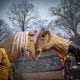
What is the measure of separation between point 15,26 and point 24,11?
0.43 feet

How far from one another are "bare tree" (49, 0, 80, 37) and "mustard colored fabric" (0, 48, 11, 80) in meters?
0.46

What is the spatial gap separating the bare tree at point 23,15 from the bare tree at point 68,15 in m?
0.14

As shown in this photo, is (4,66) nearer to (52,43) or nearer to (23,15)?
(52,43)

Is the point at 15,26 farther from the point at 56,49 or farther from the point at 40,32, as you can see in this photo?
the point at 56,49

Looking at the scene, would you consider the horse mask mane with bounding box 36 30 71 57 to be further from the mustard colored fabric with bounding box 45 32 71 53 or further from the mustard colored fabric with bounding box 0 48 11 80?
the mustard colored fabric with bounding box 0 48 11 80

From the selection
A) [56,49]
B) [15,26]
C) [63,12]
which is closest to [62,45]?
[56,49]

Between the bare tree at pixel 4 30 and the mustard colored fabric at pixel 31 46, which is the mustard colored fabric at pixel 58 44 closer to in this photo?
the mustard colored fabric at pixel 31 46

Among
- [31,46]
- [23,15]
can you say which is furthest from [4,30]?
[31,46]

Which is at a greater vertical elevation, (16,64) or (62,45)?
(62,45)

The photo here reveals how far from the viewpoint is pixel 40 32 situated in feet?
4.86

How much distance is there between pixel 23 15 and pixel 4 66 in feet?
1.47

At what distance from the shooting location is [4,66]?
134cm

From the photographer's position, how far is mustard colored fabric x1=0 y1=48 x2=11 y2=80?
4.37 feet

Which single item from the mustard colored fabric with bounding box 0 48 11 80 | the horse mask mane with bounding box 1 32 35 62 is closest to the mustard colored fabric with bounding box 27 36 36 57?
the horse mask mane with bounding box 1 32 35 62
